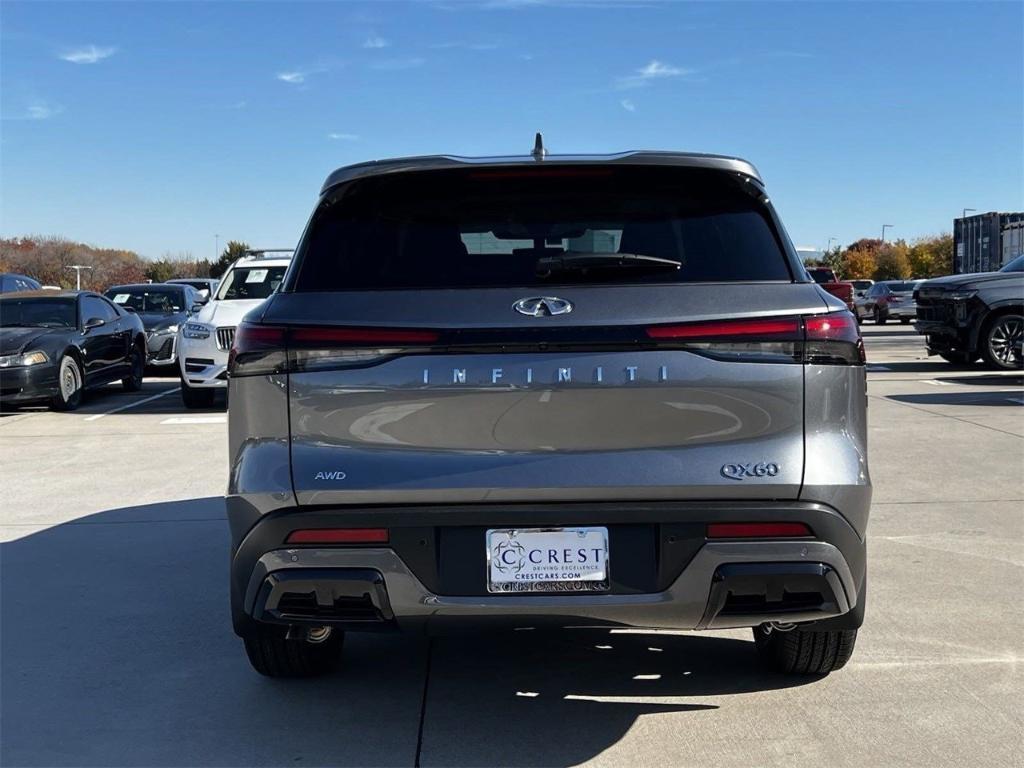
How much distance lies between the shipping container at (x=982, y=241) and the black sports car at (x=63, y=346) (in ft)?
74.4

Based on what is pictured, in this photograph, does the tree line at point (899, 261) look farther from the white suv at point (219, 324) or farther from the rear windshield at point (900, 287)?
the white suv at point (219, 324)

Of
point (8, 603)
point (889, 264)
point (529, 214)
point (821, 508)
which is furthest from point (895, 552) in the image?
point (889, 264)

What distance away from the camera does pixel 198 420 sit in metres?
12.7

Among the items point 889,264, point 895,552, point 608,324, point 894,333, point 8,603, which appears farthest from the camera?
point 889,264

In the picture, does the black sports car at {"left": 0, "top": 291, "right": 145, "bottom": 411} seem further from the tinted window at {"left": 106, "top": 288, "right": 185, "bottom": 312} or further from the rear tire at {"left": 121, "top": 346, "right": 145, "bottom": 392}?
the tinted window at {"left": 106, "top": 288, "right": 185, "bottom": 312}

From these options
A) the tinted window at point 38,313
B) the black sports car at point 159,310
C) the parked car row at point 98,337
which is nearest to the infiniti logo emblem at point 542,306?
the parked car row at point 98,337

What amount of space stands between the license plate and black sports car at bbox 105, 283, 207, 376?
1666 centimetres

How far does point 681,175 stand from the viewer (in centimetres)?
372

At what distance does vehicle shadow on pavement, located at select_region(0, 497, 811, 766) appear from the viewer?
146 inches

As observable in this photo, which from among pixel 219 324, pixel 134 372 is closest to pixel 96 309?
pixel 134 372

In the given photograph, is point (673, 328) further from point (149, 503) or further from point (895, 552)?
point (149, 503)

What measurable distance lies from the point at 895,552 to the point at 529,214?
348cm

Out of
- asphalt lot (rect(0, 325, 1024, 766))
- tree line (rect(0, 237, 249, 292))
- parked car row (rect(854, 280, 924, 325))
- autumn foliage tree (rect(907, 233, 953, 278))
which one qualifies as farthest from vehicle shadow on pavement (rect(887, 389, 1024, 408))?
autumn foliage tree (rect(907, 233, 953, 278))

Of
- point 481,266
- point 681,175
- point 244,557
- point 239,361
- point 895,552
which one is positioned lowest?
point 895,552
